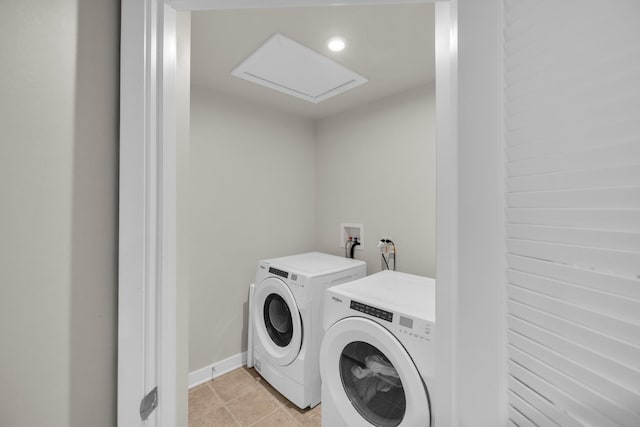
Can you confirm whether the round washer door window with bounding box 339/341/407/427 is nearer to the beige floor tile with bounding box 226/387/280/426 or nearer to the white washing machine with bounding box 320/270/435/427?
the white washing machine with bounding box 320/270/435/427

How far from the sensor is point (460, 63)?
21.0 inches

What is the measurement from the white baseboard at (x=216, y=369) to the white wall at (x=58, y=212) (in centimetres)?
158

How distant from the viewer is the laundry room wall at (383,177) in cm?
189

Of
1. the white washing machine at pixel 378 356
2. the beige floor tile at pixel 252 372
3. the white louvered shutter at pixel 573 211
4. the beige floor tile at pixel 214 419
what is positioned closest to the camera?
the white louvered shutter at pixel 573 211

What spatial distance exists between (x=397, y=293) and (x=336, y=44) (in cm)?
142

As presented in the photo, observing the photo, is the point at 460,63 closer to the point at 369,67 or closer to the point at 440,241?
the point at 440,241

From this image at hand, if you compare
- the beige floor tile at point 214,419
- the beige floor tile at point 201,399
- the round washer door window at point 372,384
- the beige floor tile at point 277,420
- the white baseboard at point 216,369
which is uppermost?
the round washer door window at point 372,384

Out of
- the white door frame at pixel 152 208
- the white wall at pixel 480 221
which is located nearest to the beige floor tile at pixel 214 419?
the white door frame at pixel 152 208

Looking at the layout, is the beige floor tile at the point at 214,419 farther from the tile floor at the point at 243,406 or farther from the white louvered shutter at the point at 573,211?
the white louvered shutter at the point at 573,211

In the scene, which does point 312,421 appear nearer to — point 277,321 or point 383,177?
point 277,321

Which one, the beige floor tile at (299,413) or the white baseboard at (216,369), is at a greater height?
the white baseboard at (216,369)

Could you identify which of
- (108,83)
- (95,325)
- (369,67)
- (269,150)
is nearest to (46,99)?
(108,83)

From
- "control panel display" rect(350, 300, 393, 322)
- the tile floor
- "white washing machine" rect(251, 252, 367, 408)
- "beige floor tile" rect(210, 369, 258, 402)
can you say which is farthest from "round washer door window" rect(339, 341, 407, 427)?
"beige floor tile" rect(210, 369, 258, 402)

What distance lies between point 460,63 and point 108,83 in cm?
78
